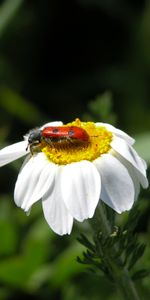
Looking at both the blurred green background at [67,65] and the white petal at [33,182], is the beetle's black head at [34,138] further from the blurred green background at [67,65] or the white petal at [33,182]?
the blurred green background at [67,65]

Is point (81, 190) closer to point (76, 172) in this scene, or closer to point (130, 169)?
point (76, 172)

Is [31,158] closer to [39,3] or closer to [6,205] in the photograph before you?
[6,205]

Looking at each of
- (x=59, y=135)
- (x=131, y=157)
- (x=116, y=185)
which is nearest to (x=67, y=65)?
(x=59, y=135)

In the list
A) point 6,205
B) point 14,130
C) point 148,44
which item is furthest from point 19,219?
point 148,44

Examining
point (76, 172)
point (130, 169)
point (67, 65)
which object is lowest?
point (67, 65)

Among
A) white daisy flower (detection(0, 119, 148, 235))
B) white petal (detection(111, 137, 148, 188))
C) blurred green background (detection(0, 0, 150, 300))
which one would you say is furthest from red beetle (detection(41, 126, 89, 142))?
blurred green background (detection(0, 0, 150, 300))

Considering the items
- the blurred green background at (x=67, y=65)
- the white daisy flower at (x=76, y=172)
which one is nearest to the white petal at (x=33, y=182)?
the white daisy flower at (x=76, y=172)

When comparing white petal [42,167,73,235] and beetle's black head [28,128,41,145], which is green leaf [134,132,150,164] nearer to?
beetle's black head [28,128,41,145]

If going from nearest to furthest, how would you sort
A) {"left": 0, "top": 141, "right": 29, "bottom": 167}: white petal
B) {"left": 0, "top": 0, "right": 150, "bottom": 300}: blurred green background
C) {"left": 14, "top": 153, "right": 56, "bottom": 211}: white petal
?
{"left": 14, "top": 153, "right": 56, "bottom": 211}: white petal < {"left": 0, "top": 141, "right": 29, "bottom": 167}: white petal < {"left": 0, "top": 0, "right": 150, "bottom": 300}: blurred green background
